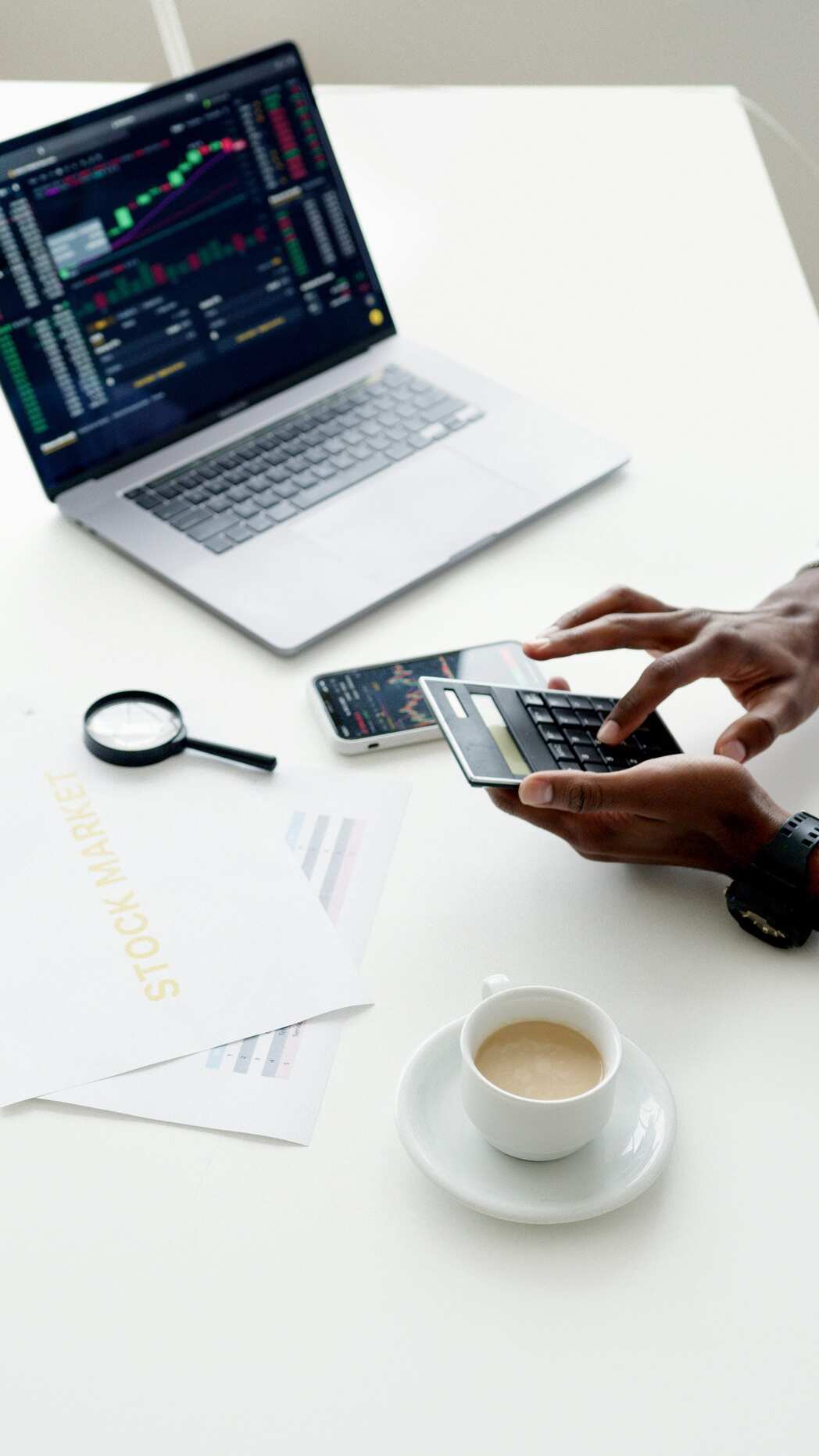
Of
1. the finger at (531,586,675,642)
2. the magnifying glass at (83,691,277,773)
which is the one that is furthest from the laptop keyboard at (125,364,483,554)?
the finger at (531,586,675,642)

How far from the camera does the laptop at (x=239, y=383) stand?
1.23m

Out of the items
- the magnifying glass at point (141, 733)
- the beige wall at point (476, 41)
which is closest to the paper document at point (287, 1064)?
the magnifying glass at point (141, 733)

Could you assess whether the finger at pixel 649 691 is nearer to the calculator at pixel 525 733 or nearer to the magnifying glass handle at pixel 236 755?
the calculator at pixel 525 733

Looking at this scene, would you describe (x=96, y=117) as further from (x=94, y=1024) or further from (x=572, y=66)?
(x=572, y=66)

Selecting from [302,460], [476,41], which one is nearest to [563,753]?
[302,460]

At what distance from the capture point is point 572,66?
2.23 meters

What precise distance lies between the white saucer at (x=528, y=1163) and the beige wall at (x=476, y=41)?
6.38 ft

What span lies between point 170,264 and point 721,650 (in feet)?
2.25

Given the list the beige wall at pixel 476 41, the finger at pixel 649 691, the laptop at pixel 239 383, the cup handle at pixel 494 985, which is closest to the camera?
the cup handle at pixel 494 985

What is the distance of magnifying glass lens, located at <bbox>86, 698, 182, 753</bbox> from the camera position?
1.04 metres

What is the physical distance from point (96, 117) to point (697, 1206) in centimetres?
109

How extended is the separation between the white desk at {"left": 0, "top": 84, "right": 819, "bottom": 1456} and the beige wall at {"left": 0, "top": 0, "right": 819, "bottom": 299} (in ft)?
3.34

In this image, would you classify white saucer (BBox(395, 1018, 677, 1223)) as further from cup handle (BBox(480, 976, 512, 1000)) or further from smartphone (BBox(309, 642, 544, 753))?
smartphone (BBox(309, 642, 544, 753))

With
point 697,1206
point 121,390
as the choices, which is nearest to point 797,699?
point 697,1206
